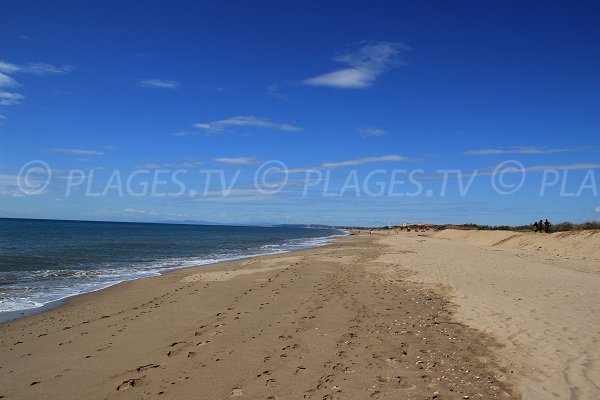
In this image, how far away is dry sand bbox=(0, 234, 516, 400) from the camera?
5777mm

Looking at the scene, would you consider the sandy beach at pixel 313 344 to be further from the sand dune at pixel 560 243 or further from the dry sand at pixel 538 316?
the sand dune at pixel 560 243

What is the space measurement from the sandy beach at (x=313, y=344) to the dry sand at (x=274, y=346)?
0.03 m

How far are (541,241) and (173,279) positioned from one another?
33287 millimetres

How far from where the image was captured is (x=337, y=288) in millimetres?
14336

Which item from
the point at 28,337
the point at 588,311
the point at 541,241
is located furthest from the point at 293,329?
the point at 541,241

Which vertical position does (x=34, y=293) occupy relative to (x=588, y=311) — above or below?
below

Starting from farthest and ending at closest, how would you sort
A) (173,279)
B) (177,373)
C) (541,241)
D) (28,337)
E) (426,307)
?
(541,241) → (173,279) → (426,307) → (28,337) → (177,373)

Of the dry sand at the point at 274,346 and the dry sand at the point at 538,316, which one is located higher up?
the dry sand at the point at 538,316

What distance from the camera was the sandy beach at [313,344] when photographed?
5.79 metres

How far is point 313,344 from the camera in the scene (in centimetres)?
767

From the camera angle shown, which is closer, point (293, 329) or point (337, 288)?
point (293, 329)

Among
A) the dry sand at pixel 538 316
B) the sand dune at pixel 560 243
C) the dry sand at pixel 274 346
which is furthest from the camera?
the sand dune at pixel 560 243

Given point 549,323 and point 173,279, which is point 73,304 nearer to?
point 173,279

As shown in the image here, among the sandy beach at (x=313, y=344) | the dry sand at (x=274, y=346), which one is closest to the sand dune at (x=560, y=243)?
the sandy beach at (x=313, y=344)
